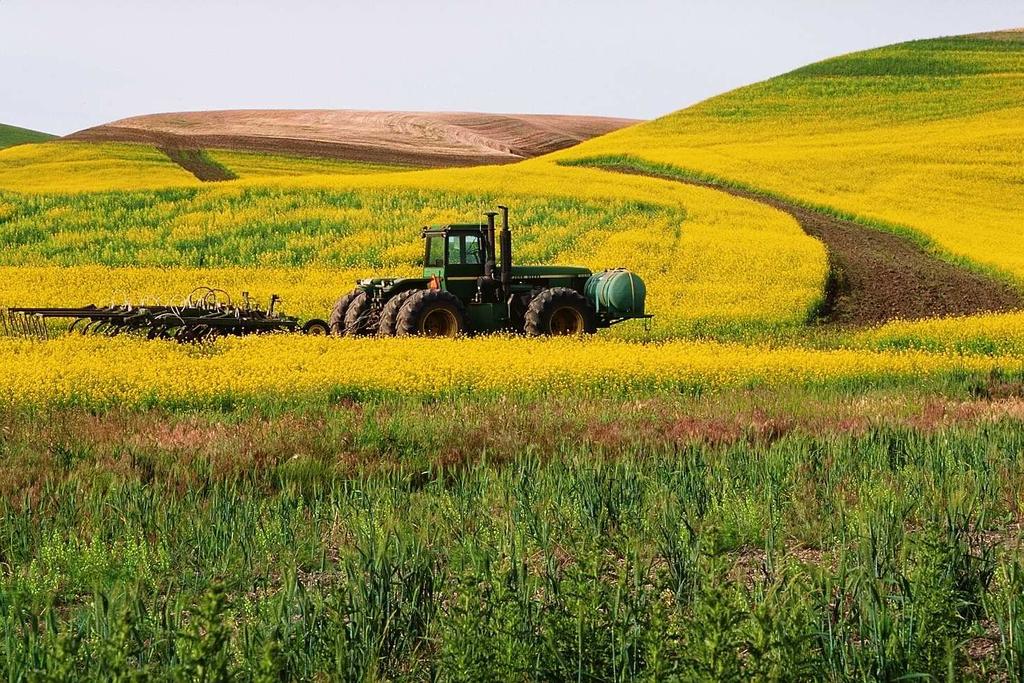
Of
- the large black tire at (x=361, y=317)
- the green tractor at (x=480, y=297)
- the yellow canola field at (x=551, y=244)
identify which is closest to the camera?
the green tractor at (x=480, y=297)

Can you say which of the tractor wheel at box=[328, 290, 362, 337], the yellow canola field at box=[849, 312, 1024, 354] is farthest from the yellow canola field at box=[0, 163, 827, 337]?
the tractor wheel at box=[328, 290, 362, 337]

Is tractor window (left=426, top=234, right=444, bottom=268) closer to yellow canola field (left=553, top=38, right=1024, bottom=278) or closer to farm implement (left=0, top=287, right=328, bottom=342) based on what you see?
farm implement (left=0, top=287, right=328, bottom=342)

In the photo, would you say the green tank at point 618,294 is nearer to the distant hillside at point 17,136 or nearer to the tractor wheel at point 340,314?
the tractor wheel at point 340,314

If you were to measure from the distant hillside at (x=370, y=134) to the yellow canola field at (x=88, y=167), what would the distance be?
509 centimetres

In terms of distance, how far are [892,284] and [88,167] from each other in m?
39.6

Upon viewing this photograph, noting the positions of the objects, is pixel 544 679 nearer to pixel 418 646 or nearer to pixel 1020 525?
pixel 418 646

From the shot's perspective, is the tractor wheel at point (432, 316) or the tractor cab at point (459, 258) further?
the tractor cab at point (459, 258)

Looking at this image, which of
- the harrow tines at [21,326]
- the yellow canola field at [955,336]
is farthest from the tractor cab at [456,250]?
the yellow canola field at [955,336]

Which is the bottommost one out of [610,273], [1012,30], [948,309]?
[948,309]

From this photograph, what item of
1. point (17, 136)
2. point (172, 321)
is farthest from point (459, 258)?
point (17, 136)

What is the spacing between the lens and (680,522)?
273 inches

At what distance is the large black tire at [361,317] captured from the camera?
20.1 meters

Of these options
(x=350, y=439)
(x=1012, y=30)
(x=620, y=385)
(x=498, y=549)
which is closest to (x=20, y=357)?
(x=350, y=439)

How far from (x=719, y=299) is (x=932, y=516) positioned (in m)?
19.6
